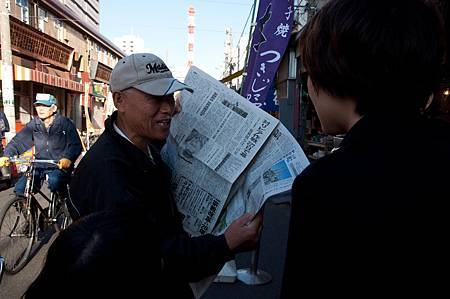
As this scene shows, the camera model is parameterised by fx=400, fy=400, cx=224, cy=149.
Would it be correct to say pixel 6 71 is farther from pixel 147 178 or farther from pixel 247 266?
pixel 147 178

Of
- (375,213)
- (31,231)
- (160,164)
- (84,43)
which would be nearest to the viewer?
(375,213)

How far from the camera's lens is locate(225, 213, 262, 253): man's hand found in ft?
4.17

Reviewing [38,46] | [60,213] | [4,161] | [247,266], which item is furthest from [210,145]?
[38,46]

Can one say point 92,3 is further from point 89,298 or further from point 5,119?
point 89,298

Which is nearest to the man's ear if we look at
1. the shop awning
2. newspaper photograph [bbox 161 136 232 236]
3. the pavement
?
newspaper photograph [bbox 161 136 232 236]

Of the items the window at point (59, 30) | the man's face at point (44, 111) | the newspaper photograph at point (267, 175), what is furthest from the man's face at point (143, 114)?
the window at point (59, 30)

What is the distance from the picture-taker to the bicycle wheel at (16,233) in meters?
3.92

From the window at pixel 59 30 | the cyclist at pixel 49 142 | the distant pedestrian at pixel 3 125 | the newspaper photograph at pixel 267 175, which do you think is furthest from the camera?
the window at pixel 59 30

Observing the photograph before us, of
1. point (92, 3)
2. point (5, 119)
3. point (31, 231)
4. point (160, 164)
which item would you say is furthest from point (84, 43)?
point (92, 3)

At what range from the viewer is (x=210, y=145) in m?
1.49

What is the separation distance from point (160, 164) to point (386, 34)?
0.96 m

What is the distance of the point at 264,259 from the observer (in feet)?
14.2

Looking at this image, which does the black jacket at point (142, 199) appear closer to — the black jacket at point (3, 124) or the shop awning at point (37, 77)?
the black jacket at point (3, 124)

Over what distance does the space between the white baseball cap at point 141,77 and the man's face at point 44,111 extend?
3.41 m
